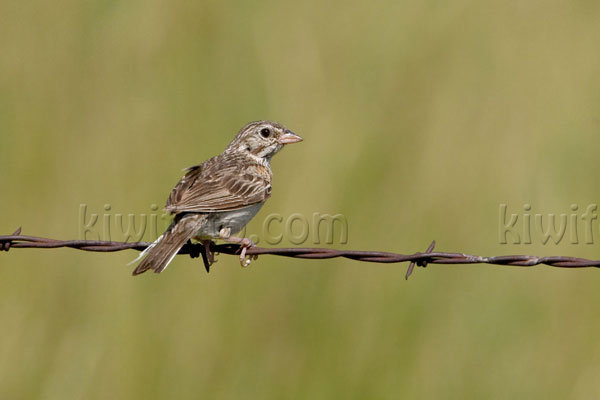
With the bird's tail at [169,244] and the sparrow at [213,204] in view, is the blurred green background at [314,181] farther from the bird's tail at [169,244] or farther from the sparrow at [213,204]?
the bird's tail at [169,244]

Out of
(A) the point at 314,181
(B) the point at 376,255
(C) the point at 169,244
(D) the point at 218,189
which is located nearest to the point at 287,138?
(A) the point at 314,181

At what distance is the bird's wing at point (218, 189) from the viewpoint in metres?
7.46

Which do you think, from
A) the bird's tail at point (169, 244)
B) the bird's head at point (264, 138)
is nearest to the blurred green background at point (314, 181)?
the bird's head at point (264, 138)

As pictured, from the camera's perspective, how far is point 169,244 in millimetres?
7062

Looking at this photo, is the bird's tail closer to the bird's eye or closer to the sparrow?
the sparrow

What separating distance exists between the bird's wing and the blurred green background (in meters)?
0.90

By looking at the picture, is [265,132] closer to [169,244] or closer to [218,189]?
[218,189]

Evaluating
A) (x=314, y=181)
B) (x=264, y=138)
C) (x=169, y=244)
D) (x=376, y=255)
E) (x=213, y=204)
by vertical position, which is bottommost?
(x=376, y=255)

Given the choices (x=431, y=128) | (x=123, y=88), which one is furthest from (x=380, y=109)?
(x=123, y=88)

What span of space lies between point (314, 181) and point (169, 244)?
119 inches

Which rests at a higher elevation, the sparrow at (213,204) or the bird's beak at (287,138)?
the bird's beak at (287,138)

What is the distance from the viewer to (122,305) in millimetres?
8641

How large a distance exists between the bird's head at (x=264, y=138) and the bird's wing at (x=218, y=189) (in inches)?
22.2

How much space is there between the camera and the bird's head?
9.00 m
